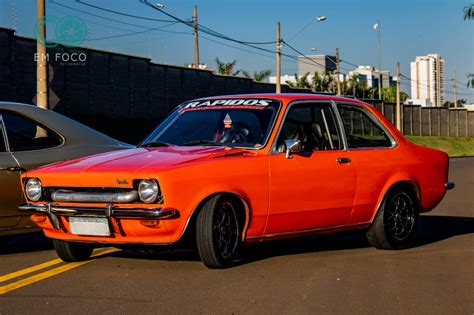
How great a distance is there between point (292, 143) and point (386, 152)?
1438 millimetres

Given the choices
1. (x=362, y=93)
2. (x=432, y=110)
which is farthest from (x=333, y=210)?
(x=362, y=93)

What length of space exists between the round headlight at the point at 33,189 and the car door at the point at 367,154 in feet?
9.37

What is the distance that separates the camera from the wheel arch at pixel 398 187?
7425 mm

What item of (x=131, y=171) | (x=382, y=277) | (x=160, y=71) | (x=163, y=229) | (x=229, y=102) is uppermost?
(x=160, y=71)

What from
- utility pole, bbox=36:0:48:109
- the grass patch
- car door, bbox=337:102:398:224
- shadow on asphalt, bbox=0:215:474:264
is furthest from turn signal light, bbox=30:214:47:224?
the grass patch

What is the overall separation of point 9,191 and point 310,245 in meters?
2.97

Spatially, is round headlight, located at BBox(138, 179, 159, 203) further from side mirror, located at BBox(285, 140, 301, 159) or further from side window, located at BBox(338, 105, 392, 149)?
side window, located at BBox(338, 105, 392, 149)

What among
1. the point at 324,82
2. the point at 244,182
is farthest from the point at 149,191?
the point at 324,82

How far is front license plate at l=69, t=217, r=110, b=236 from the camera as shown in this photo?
5898 millimetres

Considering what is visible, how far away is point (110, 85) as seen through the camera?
32125 mm

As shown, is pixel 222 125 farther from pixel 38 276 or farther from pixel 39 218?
pixel 38 276

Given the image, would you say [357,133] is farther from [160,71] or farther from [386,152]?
[160,71]

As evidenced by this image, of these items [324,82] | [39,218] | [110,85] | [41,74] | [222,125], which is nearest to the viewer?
[39,218]

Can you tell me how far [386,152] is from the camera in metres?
7.64
